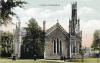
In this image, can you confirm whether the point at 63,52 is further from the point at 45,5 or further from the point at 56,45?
the point at 45,5

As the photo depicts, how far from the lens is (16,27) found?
1717 cm

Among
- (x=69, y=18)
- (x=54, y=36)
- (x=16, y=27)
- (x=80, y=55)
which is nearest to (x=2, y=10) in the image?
(x=16, y=27)

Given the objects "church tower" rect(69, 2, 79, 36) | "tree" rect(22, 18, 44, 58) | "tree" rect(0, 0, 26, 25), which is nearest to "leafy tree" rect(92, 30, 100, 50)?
"church tower" rect(69, 2, 79, 36)

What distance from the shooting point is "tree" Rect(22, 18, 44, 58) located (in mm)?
16750

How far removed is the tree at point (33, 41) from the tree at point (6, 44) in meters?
0.73

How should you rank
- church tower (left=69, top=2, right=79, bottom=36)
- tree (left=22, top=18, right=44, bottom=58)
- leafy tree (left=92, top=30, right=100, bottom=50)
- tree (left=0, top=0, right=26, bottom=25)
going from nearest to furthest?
tree (left=0, top=0, right=26, bottom=25) → church tower (left=69, top=2, right=79, bottom=36) → leafy tree (left=92, top=30, right=100, bottom=50) → tree (left=22, top=18, right=44, bottom=58)

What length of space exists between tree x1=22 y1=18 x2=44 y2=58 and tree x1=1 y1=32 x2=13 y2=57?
73cm

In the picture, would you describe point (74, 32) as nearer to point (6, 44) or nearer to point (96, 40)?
point (96, 40)

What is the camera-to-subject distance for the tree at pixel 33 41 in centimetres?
1675

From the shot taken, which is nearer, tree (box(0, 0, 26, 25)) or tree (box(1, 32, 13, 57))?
tree (box(0, 0, 26, 25))

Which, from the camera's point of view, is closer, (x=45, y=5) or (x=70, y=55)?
(x=45, y=5)

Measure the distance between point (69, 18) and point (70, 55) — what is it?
66.4 inches

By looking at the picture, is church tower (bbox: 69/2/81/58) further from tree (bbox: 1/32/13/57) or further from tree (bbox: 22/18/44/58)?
tree (bbox: 1/32/13/57)

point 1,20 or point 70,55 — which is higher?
point 1,20
